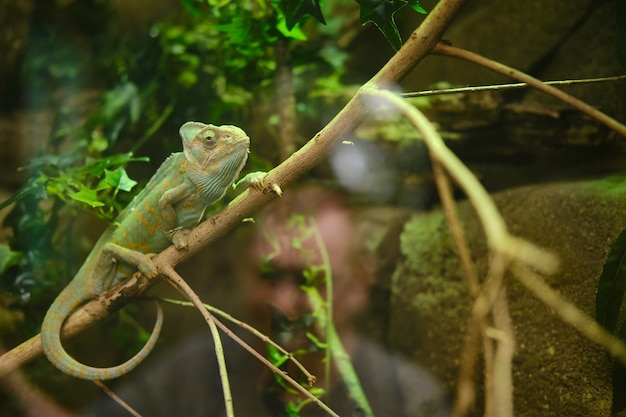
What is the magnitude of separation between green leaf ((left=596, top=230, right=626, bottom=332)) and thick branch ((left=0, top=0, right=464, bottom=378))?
103cm

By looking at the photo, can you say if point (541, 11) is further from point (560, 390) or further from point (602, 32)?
point (560, 390)

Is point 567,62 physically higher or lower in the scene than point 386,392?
higher

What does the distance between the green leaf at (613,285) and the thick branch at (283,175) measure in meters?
1.03

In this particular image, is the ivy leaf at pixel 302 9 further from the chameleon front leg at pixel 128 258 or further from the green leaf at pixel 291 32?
the chameleon front leg at pixel 128 258

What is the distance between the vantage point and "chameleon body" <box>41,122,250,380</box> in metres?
2.14

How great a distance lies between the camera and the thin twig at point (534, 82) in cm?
129

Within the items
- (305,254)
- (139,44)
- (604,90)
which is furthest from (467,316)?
(139,44)

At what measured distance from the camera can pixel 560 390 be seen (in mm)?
2184

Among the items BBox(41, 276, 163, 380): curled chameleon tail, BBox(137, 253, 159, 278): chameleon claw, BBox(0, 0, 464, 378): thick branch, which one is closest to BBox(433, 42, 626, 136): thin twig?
BBox(0, 0, 464, 378): thick branch

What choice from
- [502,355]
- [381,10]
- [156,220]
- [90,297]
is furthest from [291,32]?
[502,355]

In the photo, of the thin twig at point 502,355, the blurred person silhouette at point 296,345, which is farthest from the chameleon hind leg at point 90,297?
the thin twig at point 502,355

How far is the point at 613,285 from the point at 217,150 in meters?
1.71

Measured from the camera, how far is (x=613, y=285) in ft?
5.69

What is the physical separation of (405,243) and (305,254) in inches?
26.8
